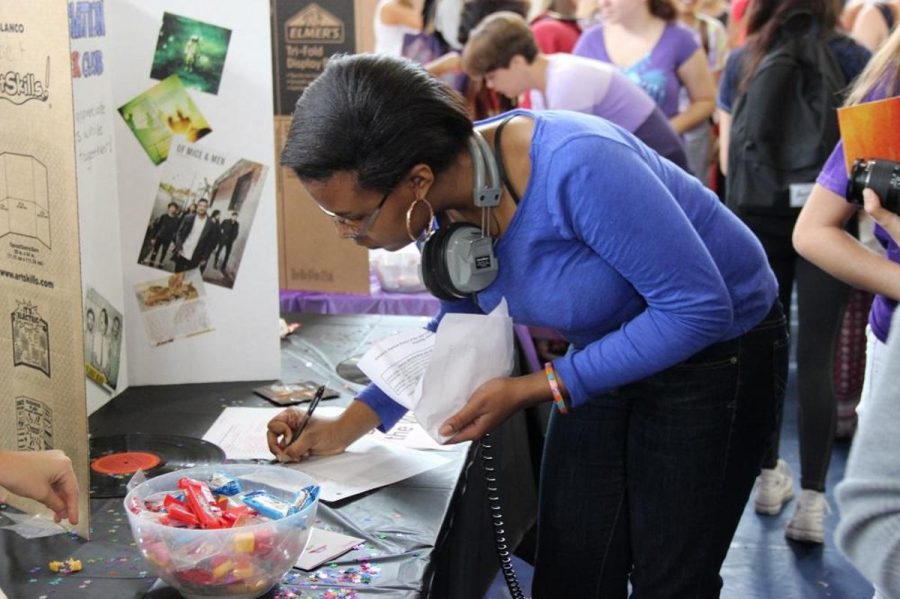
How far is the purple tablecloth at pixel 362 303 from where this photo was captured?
2271 millimetres

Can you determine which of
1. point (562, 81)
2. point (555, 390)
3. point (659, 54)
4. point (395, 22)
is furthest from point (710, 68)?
point (555, 390)

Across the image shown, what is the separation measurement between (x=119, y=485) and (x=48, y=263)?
13.0 inches

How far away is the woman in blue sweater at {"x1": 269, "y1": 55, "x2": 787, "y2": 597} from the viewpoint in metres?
1.16

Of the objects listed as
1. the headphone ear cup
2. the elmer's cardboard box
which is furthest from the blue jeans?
the elmer's cardboard box

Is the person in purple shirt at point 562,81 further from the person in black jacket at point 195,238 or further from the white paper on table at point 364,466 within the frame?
the white paper on table at point 364,466

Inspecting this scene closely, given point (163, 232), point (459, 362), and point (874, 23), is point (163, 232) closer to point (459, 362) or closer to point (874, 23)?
point (459, 362)

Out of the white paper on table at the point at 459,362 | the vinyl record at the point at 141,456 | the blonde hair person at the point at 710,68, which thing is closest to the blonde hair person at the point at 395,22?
the blonde hair person at the point at 710,68

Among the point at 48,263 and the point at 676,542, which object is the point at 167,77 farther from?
the point at 676,542

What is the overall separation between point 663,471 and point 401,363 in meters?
0.38

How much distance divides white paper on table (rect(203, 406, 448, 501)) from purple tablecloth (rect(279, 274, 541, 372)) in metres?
0.72

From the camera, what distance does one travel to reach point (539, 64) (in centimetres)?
289

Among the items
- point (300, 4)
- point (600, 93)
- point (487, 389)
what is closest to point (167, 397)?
point (487, 389)

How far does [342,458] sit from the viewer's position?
1.42 meters

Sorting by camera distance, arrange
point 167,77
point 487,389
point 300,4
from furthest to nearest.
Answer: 1. point 300,4
2. point 167,77
3. point 487,389
